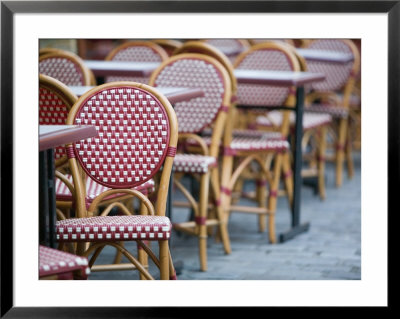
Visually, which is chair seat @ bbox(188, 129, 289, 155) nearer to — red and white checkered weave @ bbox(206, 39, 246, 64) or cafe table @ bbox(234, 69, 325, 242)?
cafe table @ bbox(234, 69, 325, 242)

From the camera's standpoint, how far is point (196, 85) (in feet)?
15.7

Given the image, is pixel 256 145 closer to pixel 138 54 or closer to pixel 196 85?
pixel 196 85

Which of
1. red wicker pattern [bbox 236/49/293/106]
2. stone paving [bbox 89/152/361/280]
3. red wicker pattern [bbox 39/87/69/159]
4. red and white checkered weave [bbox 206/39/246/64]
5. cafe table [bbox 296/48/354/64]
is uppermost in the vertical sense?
red and white checkered weave [bbox 206/39/246/64]

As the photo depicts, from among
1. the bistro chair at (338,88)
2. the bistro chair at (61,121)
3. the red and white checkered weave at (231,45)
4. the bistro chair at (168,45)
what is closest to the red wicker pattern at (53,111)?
the bistro chair at (61,121)

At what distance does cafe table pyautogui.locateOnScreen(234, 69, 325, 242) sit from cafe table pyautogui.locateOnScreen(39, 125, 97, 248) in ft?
6.33

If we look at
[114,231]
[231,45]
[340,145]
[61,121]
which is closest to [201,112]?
[61,121]

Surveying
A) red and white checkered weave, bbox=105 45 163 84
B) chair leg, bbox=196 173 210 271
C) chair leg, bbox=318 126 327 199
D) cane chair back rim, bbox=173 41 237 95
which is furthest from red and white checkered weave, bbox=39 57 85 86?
chair leg, bbox=318 126 327 199

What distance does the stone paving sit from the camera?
4516mm

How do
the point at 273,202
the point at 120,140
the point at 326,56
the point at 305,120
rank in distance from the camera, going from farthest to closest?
the point at 326,56
the point at 305,120
the point at 273,202
the point at 120,140

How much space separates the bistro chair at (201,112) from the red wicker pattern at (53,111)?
908 millimetres

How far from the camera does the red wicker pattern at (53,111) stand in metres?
3.80

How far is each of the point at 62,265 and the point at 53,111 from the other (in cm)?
107

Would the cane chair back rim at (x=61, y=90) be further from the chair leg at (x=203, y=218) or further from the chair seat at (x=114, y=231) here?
the chair leg at (x=203, y=218)

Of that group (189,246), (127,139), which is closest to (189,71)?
(189,246)
